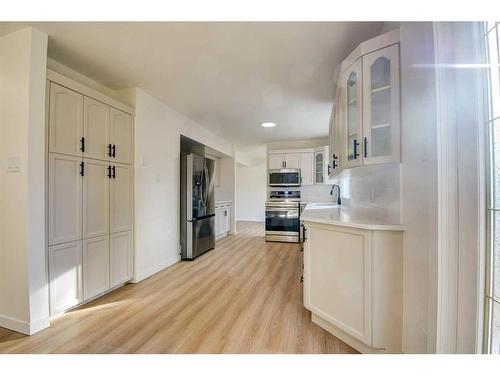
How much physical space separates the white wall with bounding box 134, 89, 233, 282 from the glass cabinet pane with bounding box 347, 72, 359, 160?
7.96 ft

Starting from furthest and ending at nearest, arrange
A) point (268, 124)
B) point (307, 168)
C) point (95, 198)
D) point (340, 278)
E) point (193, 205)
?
1. point (307, 168)
2. point (268, 124)
3. point (193, 205)
4. point (95, 198)
5. point (340, 278)

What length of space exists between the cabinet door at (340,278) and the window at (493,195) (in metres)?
0.56

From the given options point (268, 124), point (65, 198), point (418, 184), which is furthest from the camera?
point (268, 124)

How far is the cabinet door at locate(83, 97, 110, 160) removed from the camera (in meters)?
2.30

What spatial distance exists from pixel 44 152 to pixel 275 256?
11.2 ft

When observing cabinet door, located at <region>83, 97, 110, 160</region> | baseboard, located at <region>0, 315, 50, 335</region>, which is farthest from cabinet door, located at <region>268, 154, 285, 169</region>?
baseboard, located at <region>0, 315, 50, 335</region>

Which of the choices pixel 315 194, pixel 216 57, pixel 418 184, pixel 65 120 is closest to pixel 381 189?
pixel 418 184

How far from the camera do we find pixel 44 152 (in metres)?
1.93

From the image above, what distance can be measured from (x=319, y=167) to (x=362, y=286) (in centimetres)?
406

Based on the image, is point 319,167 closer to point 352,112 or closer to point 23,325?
point 352,112

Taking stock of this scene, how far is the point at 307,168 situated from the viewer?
5461mm
